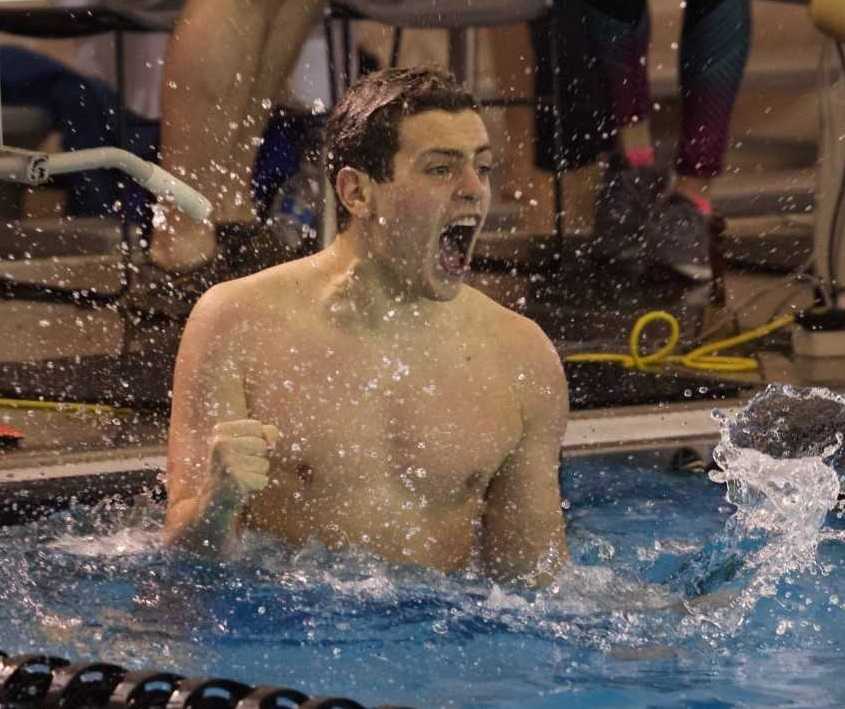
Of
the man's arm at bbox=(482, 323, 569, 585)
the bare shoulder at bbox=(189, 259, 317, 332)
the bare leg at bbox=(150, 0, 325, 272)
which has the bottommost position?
the man's arm at bbox=(482, 323, 569, 585)

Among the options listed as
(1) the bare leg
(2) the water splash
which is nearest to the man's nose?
(2) the water splash

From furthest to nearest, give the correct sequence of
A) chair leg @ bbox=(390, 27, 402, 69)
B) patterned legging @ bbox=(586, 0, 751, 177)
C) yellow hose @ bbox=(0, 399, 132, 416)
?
chair leg @ bbox=(390, 27, 402, 69) → patterned legging @ bbox=(586, 0, 751, 177) → yellow hose @ bbox=(0, 399, 132, 416)

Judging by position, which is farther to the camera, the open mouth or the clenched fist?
the open mouth

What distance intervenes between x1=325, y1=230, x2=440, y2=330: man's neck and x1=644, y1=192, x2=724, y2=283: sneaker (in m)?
3.21

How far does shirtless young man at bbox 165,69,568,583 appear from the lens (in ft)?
8.87

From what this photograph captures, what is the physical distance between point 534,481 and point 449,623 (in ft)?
0.98

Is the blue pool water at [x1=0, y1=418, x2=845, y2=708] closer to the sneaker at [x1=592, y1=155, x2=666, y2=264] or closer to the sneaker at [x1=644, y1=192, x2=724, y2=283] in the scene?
the sneaker at [x1=644, y1=192, x2=724, y2=283]

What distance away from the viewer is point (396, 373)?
2.88 metres

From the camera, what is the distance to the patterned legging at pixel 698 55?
19.2ft

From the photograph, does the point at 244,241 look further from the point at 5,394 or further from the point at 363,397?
the point at 363,397

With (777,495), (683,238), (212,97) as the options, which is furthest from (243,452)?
(683,238)

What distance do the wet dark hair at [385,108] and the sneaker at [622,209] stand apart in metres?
3.51

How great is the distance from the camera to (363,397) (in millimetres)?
2865

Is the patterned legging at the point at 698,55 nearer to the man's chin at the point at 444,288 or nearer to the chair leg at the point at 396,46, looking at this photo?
the chair leg at the point at 396,46
